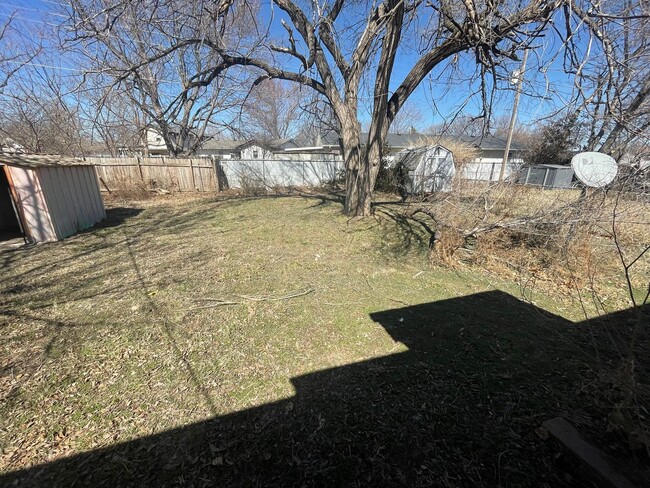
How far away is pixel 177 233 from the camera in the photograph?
6.71 meters

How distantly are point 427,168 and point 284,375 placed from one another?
12.5m

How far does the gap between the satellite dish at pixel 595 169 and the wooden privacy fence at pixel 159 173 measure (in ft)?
43.3

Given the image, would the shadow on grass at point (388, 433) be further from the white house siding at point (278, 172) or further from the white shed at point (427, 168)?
the white house siding at point (278, 172)

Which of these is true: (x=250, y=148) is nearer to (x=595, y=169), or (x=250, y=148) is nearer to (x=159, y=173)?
(x=159, y=173)

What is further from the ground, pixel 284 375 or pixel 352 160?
pixel 352 160

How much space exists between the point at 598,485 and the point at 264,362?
236cm

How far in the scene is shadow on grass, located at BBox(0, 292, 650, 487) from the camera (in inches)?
65.7

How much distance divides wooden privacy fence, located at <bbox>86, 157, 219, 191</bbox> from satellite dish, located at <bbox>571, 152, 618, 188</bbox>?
519 inches

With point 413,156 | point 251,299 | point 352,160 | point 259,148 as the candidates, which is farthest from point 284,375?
point 259,148

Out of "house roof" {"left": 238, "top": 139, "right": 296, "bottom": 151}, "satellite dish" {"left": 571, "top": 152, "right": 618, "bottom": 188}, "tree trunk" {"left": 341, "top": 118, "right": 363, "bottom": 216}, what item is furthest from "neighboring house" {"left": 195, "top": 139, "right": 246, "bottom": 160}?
"satellite dish" {"left": 571, "top": 152, "right": 618, "bottom": 188}

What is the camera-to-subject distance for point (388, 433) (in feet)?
6.33

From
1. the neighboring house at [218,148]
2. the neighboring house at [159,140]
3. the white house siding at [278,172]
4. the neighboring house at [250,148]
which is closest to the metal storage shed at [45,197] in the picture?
the neighboring house at [159,140]

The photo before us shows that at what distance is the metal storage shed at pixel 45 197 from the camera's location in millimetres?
5377

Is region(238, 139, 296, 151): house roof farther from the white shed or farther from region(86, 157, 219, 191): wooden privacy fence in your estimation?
the white shed
